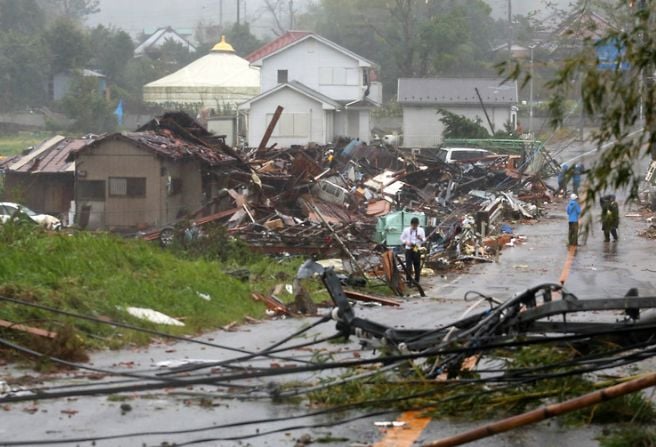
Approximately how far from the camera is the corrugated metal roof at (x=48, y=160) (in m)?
40.4

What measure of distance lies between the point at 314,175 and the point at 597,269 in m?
16.9

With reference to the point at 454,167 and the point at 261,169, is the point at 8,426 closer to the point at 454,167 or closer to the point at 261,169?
the point at 261,169

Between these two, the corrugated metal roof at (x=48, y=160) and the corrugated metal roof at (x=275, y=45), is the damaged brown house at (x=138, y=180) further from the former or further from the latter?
the corrugated metal roof at (x=275, y=45)

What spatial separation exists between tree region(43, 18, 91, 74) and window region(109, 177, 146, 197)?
45805 millimetres

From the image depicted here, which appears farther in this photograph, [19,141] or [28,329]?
[19,141]

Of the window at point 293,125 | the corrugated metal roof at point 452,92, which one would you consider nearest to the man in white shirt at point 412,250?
the window at point 293,125

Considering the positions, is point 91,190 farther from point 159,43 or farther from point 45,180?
point 159,43

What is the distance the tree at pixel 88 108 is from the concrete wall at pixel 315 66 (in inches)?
407

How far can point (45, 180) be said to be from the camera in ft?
136

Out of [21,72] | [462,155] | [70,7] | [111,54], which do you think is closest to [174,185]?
[462,155]

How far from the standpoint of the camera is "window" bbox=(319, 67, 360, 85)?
235 ft

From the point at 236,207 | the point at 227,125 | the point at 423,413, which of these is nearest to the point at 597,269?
the point at 236,207

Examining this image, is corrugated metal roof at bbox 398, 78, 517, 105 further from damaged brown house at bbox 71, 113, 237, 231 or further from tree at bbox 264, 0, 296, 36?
tree at bbox 264, 0, 296, 36

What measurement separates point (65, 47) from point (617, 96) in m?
77.1
